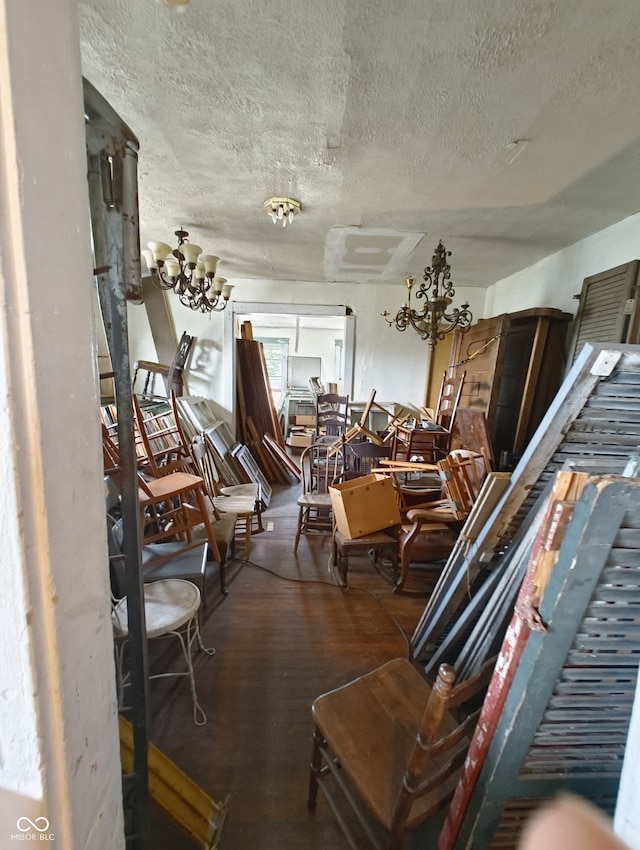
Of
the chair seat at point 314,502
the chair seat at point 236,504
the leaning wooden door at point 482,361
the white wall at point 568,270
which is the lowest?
the chair seat at point 236,504

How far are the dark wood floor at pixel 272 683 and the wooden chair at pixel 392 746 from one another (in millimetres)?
155

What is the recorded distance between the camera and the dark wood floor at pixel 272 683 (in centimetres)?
115

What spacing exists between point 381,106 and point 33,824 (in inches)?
83.3

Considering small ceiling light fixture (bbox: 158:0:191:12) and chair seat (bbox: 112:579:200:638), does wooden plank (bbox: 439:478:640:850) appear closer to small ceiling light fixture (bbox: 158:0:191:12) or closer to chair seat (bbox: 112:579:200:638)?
chair seat (bbox: 112:579:200:638)

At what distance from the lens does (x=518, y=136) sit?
1.48 m

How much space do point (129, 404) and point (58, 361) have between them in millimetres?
428

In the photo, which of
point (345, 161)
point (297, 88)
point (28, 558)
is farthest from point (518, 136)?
point (28, 558)

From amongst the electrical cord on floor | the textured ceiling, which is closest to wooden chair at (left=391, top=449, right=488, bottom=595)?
the electrical cord on floor

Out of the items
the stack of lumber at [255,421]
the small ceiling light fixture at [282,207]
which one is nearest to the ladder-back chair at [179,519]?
the small ceiling light fixture at [282,207]

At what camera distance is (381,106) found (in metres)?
1.32

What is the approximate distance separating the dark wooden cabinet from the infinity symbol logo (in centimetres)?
308

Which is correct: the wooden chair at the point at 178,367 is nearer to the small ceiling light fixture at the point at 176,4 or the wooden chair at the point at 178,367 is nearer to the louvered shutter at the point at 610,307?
the small ceiling light fixture at the point at 176,4

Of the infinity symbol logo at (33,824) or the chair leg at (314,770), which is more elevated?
the infinity symbol logo at (33,824)

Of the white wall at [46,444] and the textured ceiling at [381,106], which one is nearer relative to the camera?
the white wall at [46,444]
